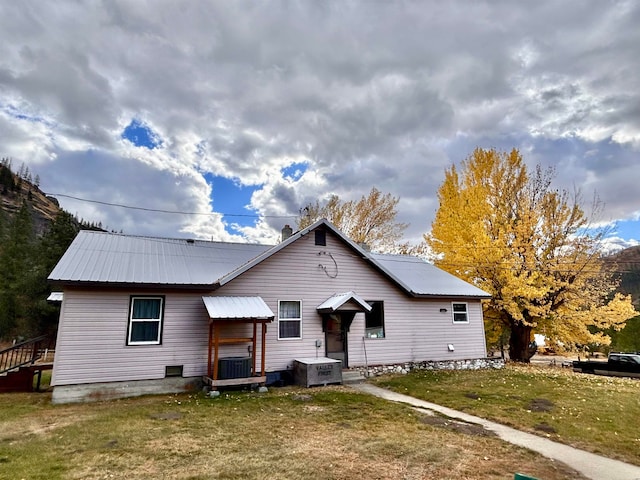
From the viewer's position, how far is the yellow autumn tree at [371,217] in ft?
89.2

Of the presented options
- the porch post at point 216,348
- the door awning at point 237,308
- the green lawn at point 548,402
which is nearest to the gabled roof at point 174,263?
the door awning at point 237,308

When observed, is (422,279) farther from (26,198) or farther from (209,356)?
(26,198)

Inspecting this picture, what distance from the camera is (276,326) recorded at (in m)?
12.4

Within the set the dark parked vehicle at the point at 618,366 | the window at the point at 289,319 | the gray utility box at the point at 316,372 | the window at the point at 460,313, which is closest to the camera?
the gray utility box at the point at 316,372

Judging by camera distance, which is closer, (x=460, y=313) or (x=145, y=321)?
(x=145, y=321)

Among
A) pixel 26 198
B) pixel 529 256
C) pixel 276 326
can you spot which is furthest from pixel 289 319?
pixel 26 198

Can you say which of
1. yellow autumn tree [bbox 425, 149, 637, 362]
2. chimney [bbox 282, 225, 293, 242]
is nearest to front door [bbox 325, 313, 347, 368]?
chimney [bbox 282, 225, 293, 242]

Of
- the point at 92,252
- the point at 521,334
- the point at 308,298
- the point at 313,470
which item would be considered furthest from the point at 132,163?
the point at 521,334

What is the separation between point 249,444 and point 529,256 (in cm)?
1748

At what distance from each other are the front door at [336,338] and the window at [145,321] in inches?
225

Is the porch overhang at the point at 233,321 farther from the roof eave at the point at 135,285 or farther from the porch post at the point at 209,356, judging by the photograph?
the roof eave at the point at 135,285

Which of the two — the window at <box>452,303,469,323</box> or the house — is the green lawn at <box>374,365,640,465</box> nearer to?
the house

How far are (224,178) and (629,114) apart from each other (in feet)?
65.3

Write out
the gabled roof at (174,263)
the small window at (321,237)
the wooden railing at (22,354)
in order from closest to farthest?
1. the gabled roof at (174,263)
2. the wooden railing at (22,354)
3. the small window at (321,237)
